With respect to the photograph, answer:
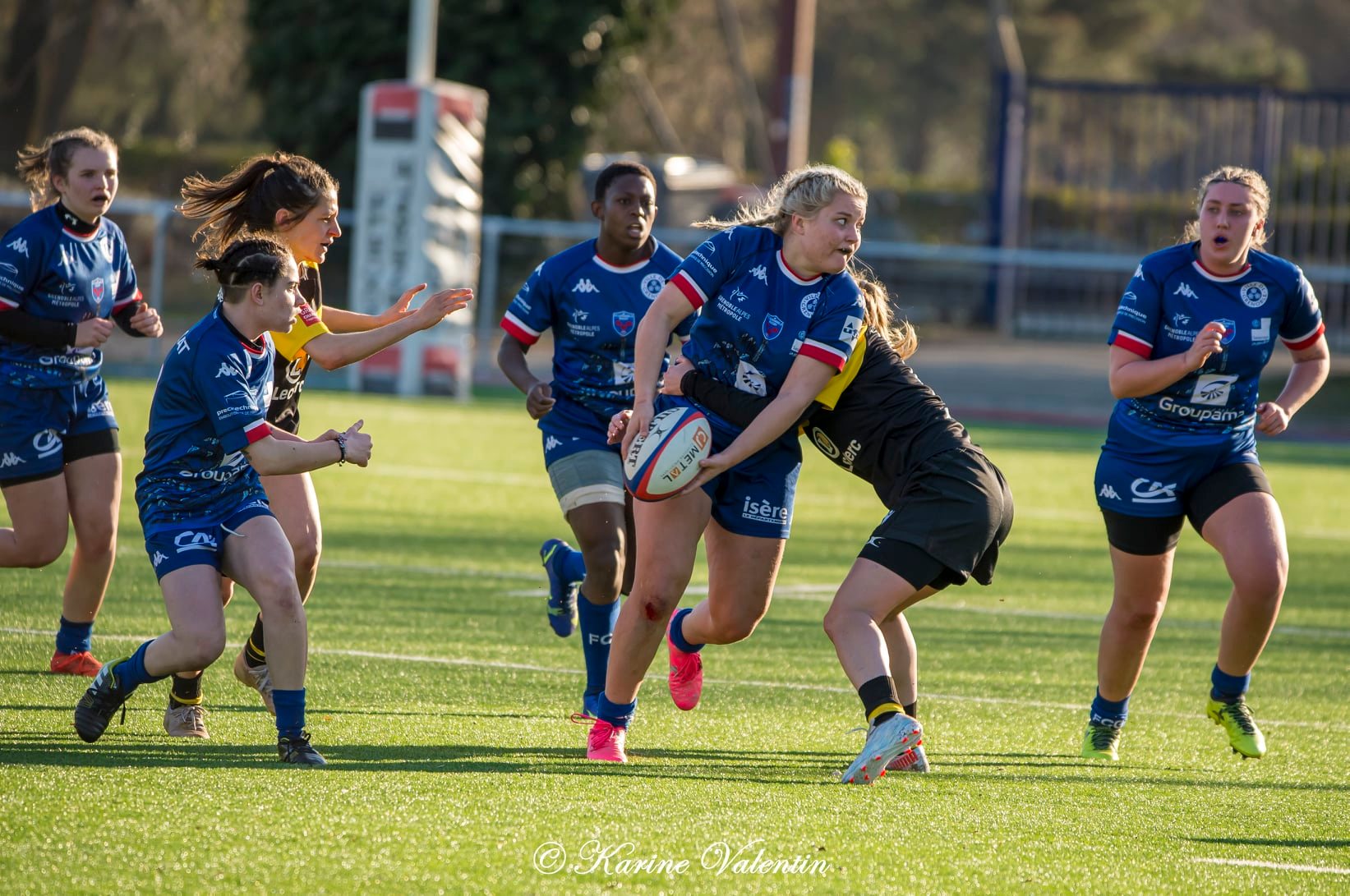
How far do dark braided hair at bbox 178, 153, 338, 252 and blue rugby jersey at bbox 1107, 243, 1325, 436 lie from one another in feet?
9.22

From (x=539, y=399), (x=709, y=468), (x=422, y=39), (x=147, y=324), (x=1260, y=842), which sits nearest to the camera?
(x=1260, y=842)

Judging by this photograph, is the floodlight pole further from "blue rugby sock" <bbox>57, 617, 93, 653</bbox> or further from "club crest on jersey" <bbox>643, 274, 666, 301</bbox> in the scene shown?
"blue rugby sock" <bbox>57, 617, 93, 653</bbox>

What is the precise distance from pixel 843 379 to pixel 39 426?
3.05m

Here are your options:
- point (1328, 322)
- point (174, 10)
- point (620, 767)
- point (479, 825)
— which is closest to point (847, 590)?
point (620, 767)

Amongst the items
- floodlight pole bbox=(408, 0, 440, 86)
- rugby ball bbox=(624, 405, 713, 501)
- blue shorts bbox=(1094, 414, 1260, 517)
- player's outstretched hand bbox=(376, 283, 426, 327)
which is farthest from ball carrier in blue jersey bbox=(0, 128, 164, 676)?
floodlight pole bbox=(408, 0, 440, 86)

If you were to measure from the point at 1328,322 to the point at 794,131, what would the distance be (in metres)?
9.75

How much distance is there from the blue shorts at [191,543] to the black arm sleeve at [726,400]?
4.67 ft

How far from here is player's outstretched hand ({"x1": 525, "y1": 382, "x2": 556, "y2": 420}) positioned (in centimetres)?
616

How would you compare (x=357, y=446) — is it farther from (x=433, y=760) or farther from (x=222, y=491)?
(x=433, y=760)

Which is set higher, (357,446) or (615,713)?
(357,446)

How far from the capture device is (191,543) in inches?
197

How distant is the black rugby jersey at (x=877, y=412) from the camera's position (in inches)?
210

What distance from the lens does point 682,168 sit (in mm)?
27594

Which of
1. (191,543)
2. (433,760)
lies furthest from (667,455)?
(191,543)
